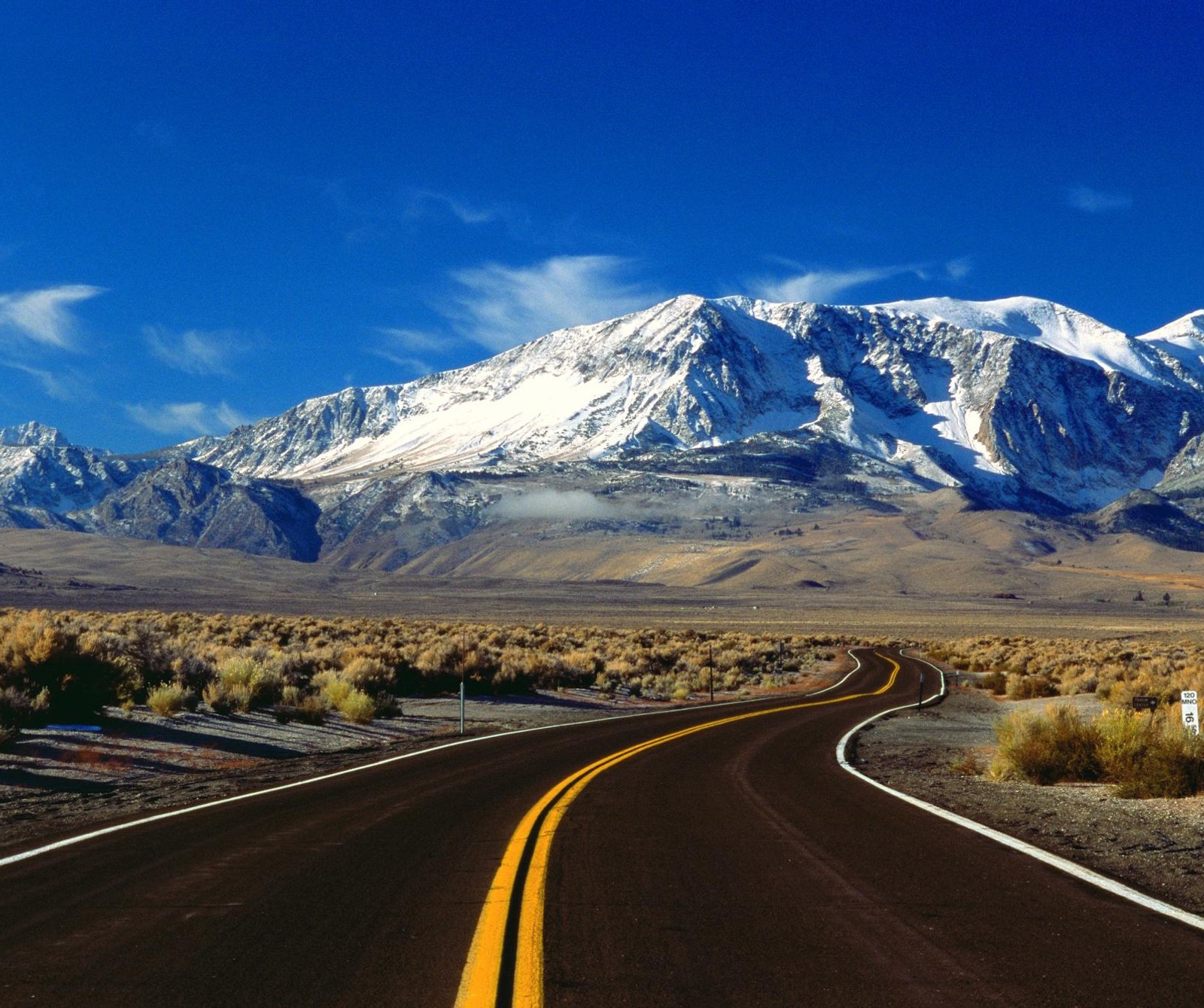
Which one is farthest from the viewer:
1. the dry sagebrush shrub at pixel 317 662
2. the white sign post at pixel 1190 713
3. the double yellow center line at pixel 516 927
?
the dry sagebrush shrub at pixel 317 662

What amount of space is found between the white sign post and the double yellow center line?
7.17 metres

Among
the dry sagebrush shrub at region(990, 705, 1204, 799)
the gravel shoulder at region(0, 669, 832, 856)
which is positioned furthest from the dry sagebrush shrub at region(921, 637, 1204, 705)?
the gravel shoulder at region(0, 669, 832, 856)

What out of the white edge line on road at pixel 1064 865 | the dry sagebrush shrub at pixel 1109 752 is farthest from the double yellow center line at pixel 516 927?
the dry sagebrush shrub at pixel 1109 752

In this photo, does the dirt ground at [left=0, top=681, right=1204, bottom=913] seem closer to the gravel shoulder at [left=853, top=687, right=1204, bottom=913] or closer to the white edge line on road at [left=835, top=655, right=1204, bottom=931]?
the gravel shoulder at [left=853, top=687, right=1204, bottom=913]

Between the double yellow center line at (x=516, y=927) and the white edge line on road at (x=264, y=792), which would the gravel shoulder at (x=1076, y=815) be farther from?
the white edge line on road at (x=264, y=792)

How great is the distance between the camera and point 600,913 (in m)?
6.77

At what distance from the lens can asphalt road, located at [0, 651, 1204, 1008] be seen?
5.32 meters

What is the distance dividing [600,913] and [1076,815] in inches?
242

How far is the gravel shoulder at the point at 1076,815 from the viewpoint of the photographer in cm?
795

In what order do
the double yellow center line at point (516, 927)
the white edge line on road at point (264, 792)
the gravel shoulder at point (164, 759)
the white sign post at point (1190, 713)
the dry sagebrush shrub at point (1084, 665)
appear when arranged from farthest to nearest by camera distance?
the dry sagebrush shrub at point (1084, 665)
the white sign post at point (1190, 713)
the gravel shoulder at point (164, 759)
the white edge line on road at point (264, 792)
the double yellow center line at point (516, 927)

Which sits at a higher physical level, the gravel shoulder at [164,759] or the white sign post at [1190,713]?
the white sign post at [1190,713]

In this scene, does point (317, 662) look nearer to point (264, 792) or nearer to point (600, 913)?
point (264, 792)

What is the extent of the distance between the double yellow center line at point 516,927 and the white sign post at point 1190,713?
717 cm

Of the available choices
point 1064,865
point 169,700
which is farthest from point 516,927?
point 169,700
